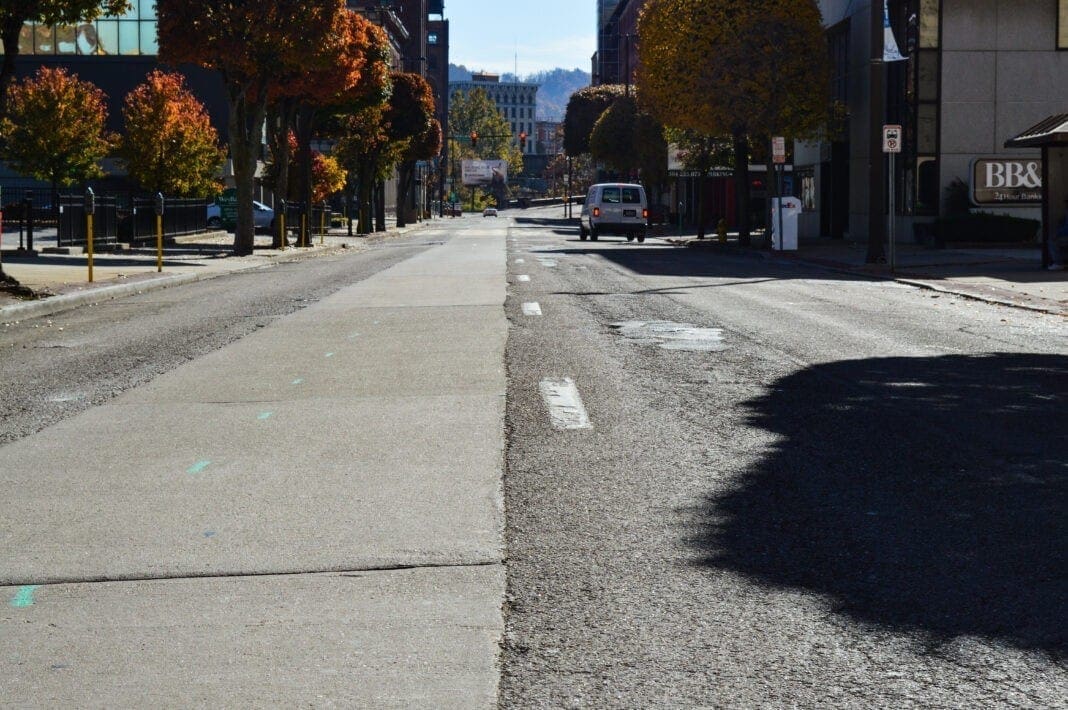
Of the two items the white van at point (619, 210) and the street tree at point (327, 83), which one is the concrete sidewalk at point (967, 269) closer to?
the white van at point (619, 210)

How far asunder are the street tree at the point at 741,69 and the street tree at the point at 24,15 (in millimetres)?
24915

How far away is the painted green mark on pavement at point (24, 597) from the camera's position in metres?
4.84

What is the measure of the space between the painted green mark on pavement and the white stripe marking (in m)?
3.82

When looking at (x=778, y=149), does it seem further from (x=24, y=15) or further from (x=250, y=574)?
(x=250, y=574)

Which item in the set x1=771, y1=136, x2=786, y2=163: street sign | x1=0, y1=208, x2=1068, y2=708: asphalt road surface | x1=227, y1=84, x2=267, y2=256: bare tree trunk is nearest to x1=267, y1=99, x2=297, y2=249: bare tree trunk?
x1=227, y1=84, x2=267, y2=256: bare tree trunk

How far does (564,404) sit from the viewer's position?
9.16 metres

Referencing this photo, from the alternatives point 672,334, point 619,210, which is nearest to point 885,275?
point 672,334

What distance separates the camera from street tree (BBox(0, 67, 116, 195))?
48.6 meters

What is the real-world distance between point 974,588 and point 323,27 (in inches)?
1362

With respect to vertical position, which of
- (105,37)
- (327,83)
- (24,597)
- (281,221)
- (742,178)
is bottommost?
(24,597)

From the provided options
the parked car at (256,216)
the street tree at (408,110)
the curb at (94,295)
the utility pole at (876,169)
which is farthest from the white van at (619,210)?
the street tree at (408,110)

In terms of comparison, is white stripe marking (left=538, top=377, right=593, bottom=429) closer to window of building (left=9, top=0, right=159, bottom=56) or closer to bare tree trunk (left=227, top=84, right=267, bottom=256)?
bare tree trunk (left=227, top=84, right=267, bottom=256)

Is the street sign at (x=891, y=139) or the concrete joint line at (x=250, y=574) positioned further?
the street sign at (x=891, y=139)

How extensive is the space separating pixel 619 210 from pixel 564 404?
134 ft
